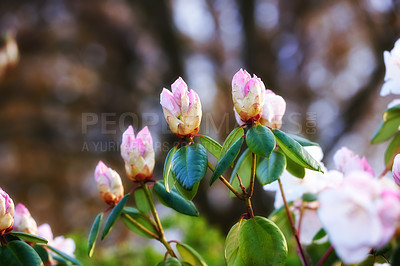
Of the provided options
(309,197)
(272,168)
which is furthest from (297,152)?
(309,197)

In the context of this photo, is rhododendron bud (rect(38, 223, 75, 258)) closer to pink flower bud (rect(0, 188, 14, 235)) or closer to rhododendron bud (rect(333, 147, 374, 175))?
pink flower bud (rect(0, 188, 14, 235))

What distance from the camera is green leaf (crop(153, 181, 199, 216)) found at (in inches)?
21.6

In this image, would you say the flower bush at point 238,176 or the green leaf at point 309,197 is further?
the green leaf at point 309,197

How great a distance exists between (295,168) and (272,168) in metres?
0.08

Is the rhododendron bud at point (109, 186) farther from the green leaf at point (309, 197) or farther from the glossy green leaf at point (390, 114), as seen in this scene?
the glossy green leaf at point (390, 114)

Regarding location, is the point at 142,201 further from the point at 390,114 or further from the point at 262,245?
the point at 390,114

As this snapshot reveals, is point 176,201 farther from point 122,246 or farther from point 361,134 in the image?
point 361,134

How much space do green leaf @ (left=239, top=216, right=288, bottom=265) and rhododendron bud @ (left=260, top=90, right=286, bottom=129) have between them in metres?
0.17

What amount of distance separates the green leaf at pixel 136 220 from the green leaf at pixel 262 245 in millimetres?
→ 192

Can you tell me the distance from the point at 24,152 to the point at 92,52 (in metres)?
1.76

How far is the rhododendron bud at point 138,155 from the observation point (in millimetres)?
592

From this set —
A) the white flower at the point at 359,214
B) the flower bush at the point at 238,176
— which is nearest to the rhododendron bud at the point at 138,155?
the flower bush at the point at 238,176

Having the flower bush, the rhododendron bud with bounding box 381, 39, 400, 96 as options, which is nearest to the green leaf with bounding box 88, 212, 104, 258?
the flower bush

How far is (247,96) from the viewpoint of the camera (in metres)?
0.53
